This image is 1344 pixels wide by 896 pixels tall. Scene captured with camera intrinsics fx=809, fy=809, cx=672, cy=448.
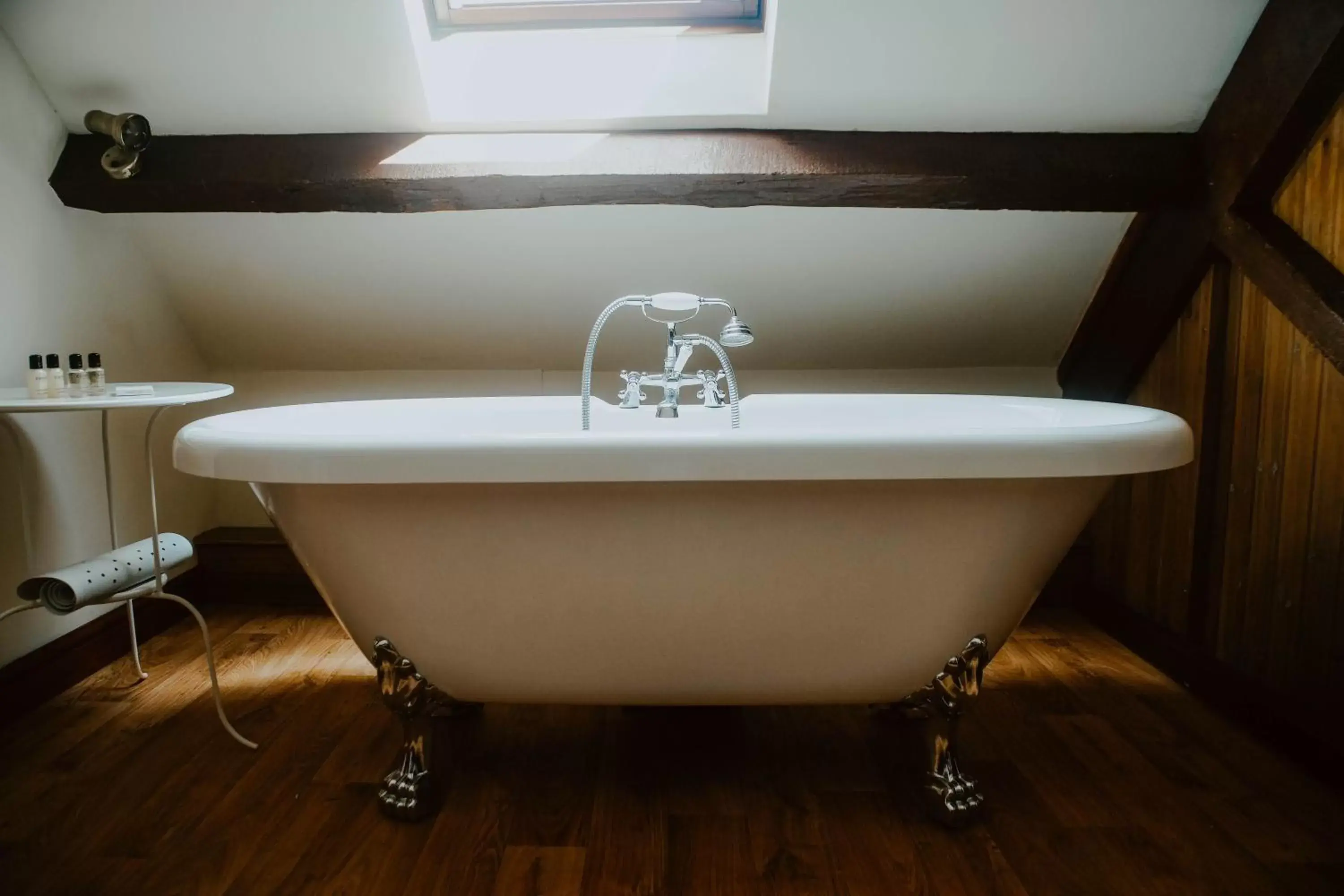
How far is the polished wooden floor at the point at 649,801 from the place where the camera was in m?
1.11

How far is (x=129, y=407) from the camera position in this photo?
146 cm

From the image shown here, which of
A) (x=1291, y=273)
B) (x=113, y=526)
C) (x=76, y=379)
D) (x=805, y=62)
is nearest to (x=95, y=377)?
(x=76, y=379)

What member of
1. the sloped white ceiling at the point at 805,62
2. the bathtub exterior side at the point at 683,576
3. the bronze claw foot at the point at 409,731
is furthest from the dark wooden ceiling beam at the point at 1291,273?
the bronze claw foot at the point at 409,731

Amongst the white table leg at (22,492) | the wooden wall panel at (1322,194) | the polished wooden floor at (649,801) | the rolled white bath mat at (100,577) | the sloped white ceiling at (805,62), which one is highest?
the sloped white ceiling at (805,62)

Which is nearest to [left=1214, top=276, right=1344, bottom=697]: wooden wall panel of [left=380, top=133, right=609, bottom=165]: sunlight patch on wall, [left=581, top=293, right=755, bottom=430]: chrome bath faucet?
[left=581, top=293, right=755, bottom=430]: chrome bath faucet

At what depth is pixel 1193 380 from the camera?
1.75 m

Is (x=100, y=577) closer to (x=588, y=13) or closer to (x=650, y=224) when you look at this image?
(x=650, y=224)

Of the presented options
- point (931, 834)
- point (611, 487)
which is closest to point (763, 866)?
point (931, 834)

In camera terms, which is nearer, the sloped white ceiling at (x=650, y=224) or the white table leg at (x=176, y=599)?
the white table leg at (x=176, y=599)

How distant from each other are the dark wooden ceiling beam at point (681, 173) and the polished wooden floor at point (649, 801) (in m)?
1.03

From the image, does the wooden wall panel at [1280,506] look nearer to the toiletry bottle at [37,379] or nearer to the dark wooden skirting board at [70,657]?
the toiletry bottle at [37,379]

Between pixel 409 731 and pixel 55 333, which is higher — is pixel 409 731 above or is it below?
below

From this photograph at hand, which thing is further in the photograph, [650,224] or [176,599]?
[650,224]

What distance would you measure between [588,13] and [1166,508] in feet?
5.55
